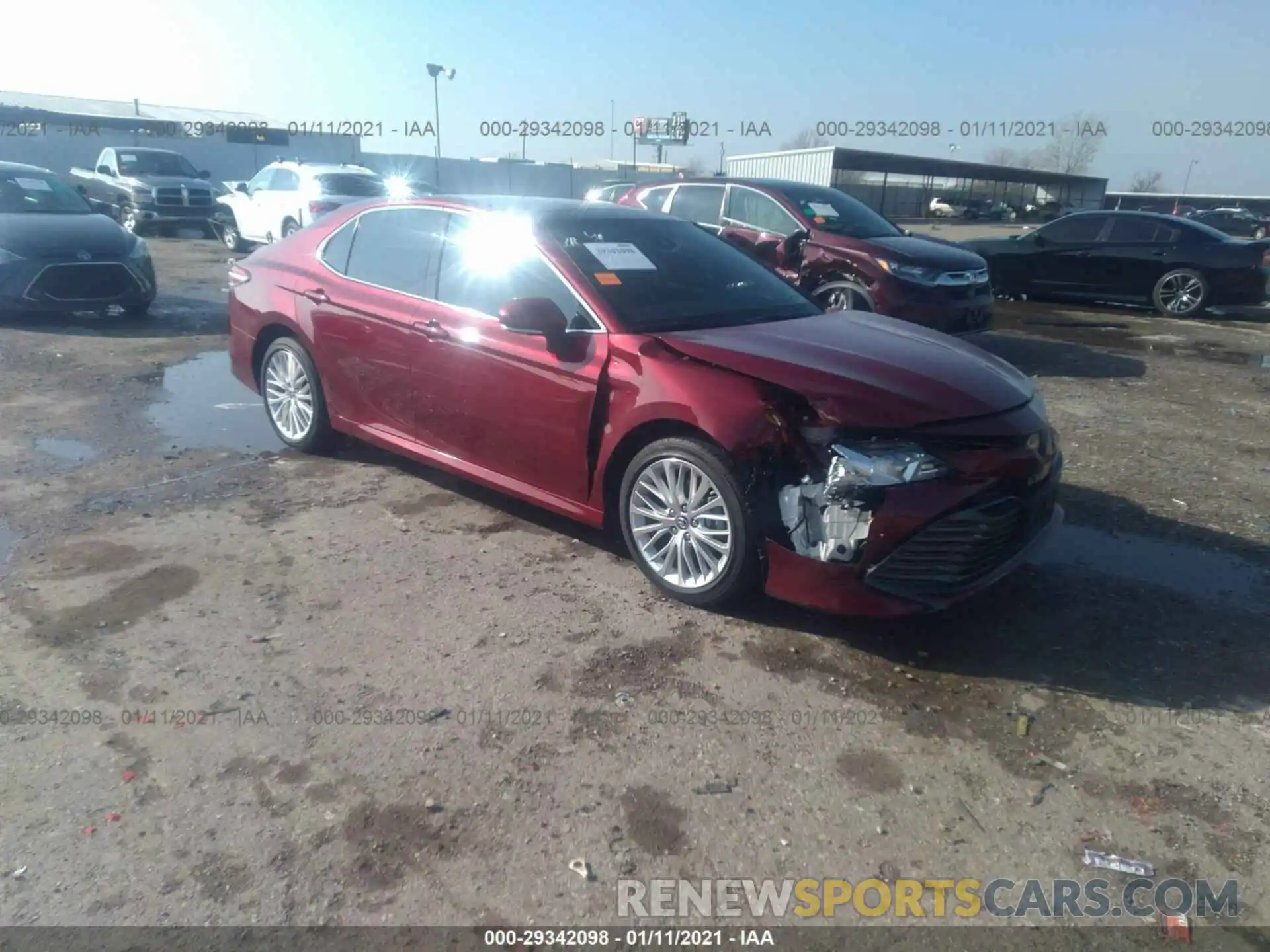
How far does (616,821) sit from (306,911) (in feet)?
2.88

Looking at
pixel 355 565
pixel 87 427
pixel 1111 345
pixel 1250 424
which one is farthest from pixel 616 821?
pixel 1111 345

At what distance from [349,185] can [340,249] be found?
451 inches

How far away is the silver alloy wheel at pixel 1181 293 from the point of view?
502 inches

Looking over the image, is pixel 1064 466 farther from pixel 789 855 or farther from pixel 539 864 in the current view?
pixel 539 864

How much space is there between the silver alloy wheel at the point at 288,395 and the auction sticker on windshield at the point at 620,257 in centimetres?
→ 215

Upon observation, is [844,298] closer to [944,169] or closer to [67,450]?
[67,450]

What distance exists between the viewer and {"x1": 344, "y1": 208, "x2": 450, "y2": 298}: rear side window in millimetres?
4984

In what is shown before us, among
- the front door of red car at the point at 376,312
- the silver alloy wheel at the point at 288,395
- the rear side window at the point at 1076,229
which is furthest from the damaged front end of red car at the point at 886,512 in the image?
the rear side window at the point at 1076,229

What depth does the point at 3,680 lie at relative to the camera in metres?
3.41

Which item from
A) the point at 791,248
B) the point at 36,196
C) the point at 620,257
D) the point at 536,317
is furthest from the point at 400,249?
the point at 36,196

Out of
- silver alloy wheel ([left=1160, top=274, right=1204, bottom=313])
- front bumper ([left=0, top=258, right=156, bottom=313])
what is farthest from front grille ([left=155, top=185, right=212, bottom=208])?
silver alloy wheel ([left=1160, top=274, right=1204, bottom=313])

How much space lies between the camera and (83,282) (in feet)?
31.9

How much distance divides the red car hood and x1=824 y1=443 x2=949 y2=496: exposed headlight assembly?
92 mm

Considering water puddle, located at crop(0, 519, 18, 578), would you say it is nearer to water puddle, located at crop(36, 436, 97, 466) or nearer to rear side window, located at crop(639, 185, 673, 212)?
water puddle, located at crop(36, 436, 97, 466)
